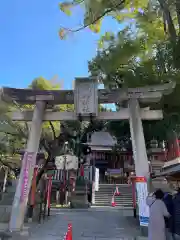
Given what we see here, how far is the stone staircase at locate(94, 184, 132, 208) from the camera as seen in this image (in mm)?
Result: 22250

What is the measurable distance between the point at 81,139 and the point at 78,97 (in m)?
22.9

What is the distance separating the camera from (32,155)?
32.5 feet

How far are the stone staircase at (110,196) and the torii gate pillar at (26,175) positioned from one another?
13.7m

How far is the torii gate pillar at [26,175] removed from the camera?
29.6ft

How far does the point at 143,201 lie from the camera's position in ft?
29.0

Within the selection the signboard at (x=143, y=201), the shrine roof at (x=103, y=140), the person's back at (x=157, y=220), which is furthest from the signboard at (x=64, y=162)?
the person's back at (x=157, y=220)

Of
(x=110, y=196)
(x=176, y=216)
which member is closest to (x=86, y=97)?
(x=176, y=216)

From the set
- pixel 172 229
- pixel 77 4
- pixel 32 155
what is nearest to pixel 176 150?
pixel 172 229

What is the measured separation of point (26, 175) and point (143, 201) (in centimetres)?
443

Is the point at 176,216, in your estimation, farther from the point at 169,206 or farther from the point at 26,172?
the point at 26,172

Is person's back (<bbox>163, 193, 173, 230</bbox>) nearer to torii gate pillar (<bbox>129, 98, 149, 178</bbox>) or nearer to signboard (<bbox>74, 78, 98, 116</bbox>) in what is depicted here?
torii gate pillar (<bbox>129, 98, 149, 178</bbox>)

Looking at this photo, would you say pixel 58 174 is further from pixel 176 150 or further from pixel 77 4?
pixel 77 4

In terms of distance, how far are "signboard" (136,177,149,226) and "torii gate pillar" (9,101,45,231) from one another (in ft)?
13.5

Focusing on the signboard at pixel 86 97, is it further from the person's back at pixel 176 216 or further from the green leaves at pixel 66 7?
the person's back at pixel 176 216
